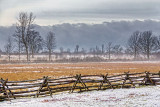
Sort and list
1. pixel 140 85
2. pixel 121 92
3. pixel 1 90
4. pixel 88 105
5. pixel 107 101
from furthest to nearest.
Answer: pixel 140 85, pixel 121 92, pixel 1 90, pixel 107 101, pixel 88 105

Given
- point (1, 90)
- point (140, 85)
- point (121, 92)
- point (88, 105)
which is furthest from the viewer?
point (140, 85)

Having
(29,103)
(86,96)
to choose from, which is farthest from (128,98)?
(29,103)

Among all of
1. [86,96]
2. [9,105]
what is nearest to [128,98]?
[86,96]

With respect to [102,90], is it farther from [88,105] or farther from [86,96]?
[88,105]

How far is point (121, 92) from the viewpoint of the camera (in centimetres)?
2383

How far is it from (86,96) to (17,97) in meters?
5.32

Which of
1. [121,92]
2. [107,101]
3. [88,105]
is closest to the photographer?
[88,105]

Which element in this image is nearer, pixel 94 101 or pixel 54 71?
pixel 94 101

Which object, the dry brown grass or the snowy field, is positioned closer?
the snowy field

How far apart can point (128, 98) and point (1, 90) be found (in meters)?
9.35

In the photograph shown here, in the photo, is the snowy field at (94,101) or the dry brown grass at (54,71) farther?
the dry brown grass at (54,71)

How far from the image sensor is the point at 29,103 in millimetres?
19188

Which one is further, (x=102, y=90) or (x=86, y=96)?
(x=102, y=90)

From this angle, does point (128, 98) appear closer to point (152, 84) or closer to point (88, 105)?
point (88, 105)
